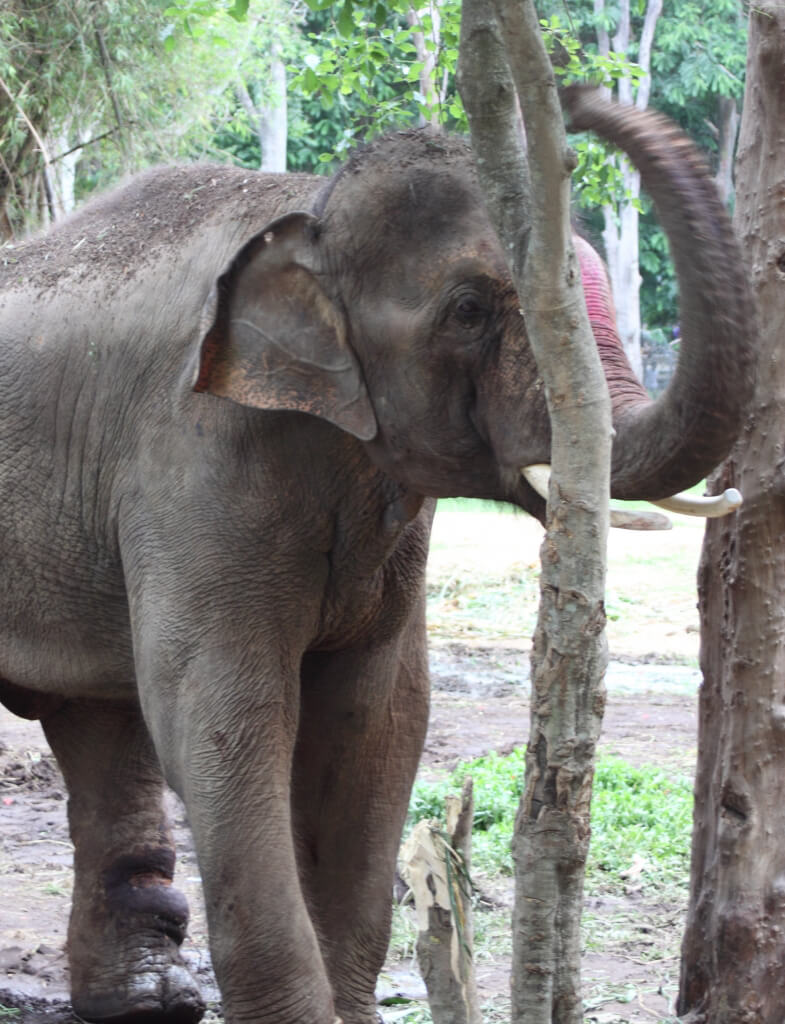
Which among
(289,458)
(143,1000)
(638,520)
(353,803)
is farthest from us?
(143,1000)

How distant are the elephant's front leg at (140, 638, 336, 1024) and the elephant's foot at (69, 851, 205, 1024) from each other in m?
1.04

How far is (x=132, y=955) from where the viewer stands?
4500mm

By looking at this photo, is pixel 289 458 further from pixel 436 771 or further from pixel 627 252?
pixel 627 252

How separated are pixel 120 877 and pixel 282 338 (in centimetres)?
192

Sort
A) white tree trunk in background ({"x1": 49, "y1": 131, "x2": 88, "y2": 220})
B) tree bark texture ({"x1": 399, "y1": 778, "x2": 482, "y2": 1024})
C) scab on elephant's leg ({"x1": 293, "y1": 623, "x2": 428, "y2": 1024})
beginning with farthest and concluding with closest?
white tree trunk in background ({"x1": 49, "y1": 131, "x2": 88, "y2": 220}) < scab on elephant's leg ({"x1": 293, "y1": 623, "x2": 428, "y2": 1024}) < tree bark texture ({"x1": 399, "y1": 778, "x2": 482, "y2": 1024})

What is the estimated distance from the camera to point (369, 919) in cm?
402

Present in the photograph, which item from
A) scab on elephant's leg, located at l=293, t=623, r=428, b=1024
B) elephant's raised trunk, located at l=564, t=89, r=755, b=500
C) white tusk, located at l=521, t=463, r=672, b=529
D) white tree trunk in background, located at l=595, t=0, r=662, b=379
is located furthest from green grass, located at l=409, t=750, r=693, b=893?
white tree trunk in background, located at l=595, t=0, r=662, b=379

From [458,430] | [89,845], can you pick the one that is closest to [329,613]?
[458,430]

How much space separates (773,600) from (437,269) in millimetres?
1081

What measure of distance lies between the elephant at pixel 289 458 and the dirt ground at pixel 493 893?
0.79 m

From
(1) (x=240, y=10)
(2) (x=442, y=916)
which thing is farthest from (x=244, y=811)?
(1) (x=240, y=10)

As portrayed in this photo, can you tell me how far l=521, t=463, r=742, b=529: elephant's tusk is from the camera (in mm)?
2781

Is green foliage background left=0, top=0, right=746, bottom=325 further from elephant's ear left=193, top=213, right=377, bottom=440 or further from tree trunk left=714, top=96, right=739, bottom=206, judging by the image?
tree trunk left=714, top=96, right=739, bottom=206

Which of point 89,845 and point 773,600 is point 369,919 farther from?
point 773,600
